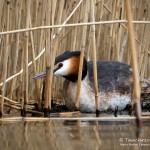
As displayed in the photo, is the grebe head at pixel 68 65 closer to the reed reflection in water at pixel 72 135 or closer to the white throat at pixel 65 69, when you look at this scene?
the white throat at pixel 65 69

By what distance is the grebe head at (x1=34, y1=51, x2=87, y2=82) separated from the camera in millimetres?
7101

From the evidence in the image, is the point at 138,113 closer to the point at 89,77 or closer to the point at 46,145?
the point at 46,145

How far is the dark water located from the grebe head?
993mm

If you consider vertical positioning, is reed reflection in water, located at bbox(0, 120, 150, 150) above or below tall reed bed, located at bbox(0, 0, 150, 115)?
below

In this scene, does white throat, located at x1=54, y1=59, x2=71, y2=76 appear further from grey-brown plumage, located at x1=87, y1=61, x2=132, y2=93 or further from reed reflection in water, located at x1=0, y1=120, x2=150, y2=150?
reed reflection in water, located at x1=0, y1=120, x2=150, y2=150

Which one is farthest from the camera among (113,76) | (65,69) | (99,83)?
(113,76)

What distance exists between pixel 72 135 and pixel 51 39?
47.0 inches

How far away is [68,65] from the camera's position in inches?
286

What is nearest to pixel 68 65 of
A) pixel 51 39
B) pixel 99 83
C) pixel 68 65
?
pixel 68 65

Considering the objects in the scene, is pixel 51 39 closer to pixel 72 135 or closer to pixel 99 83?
pixel 72 135

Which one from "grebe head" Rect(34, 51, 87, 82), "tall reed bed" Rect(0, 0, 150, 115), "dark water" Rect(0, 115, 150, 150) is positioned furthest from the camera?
"grebe head" Rect(34, 51, 87, 82)

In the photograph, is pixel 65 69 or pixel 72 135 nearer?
pixel 72 135

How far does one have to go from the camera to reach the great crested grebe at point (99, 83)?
7156 millimetres

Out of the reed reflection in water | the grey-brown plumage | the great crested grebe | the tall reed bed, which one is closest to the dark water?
the reed reflection in water
